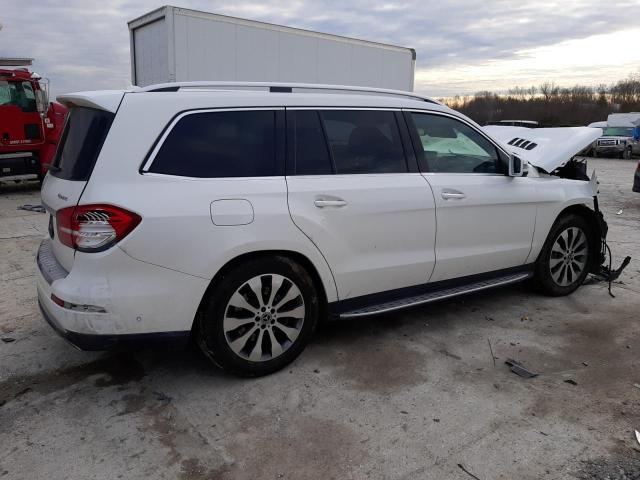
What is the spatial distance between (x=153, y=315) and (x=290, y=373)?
1027mm

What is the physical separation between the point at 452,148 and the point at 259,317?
207 centimetres

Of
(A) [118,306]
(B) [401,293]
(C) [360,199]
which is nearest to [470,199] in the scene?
(B) [401,293]

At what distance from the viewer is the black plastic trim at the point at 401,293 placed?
366cm

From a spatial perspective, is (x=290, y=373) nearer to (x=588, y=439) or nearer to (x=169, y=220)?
(x=169, y=220)

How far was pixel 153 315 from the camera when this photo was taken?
9.71ft

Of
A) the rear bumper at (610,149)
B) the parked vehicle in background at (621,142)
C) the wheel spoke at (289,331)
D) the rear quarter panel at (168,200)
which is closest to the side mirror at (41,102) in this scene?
the rear quarter panel at (168,200)

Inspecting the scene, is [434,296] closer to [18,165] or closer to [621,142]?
[18,165]

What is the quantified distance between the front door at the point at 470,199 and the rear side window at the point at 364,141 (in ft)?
0.68

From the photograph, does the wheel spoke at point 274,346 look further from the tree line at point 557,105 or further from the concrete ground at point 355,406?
the tree line at point 557,105

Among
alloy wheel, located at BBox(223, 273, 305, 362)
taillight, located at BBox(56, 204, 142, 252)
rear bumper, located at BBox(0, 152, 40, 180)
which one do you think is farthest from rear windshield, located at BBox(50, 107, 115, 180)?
rear bumper, located at BBox(0, 152, 40, 180)

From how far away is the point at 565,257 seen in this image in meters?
4.93

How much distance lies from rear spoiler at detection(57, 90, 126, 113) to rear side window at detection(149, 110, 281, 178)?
1.13ft

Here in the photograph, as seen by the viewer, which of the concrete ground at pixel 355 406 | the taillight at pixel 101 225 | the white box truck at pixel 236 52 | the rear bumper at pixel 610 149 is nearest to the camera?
the concrete ground at pixel 355 406

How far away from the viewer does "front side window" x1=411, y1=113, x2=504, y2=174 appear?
4016 mm
